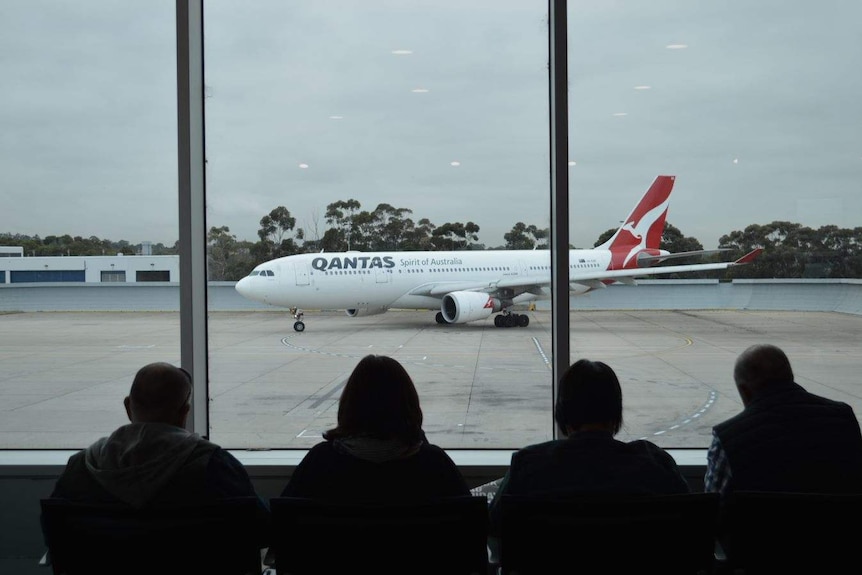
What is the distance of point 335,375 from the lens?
4809 millimetres

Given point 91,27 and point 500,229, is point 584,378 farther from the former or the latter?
point 91,27

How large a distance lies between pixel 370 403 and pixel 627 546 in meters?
0.58

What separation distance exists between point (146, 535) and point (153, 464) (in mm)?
172

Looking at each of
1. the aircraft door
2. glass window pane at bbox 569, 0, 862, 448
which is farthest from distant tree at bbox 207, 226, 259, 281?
the aircraft door

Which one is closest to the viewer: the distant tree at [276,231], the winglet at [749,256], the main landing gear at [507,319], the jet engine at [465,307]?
the winglet at [749,256]

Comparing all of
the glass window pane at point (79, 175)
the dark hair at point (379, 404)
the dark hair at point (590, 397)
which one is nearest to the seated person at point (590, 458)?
the dark hair at point (590, 397)

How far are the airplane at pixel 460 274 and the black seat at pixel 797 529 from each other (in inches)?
54.1

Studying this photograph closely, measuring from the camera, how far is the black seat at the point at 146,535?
125 cm

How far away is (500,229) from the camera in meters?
3.64

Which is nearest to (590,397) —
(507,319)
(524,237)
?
(524,237)

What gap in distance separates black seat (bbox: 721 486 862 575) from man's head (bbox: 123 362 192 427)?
1166 millimetres

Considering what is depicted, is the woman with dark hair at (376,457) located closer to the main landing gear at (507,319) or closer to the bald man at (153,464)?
the bald man at (153,464)

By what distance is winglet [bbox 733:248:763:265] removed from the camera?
3.31 metres

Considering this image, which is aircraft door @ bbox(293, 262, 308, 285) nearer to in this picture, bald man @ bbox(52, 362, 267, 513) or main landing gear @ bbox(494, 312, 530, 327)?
main landing gear @ bbox(494, 312, 530, 327)
